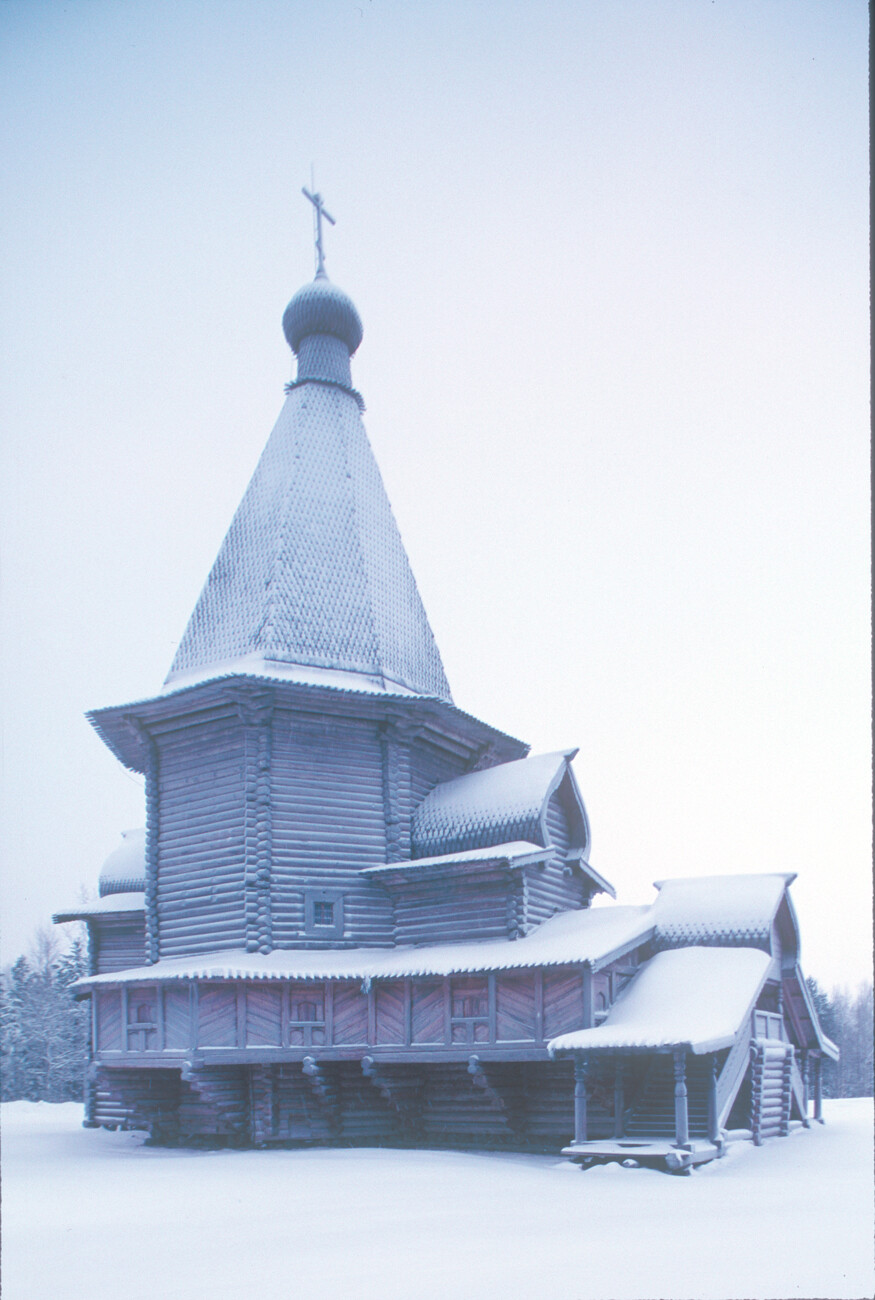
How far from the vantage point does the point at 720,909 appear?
19.2 meters

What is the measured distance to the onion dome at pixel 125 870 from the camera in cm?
2681

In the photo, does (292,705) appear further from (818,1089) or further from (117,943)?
(818,1089)

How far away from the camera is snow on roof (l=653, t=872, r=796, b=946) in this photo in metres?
18.6

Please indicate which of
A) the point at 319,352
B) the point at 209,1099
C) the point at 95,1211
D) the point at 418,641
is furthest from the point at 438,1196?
the point at 319,352

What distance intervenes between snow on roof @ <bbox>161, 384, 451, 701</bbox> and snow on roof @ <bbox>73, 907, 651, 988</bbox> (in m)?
5.37

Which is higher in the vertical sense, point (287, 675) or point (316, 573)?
point (316, 573)

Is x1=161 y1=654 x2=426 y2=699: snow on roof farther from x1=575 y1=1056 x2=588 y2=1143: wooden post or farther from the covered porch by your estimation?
x1=575 y1=1056 x2=588 y2=1143: wooden post

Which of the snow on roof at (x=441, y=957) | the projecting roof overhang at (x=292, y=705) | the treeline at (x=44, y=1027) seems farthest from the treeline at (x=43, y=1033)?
the snow on roof at (x=441, y=957)

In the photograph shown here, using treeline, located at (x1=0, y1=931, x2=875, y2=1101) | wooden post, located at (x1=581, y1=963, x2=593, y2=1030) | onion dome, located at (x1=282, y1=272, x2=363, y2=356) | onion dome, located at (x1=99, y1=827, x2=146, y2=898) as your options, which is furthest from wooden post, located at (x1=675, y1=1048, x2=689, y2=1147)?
treeline, located at (x1=0, y1=931, x2=875, y2=1101)

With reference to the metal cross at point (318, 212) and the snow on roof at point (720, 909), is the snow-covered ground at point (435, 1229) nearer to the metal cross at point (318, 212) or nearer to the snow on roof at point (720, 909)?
the snow on roof at point (720, 909)

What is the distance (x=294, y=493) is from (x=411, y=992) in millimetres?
10691

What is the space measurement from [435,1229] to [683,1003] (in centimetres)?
763

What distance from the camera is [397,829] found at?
20781mm

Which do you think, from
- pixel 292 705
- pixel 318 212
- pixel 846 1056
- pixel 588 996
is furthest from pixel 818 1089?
pixel 846 1056
